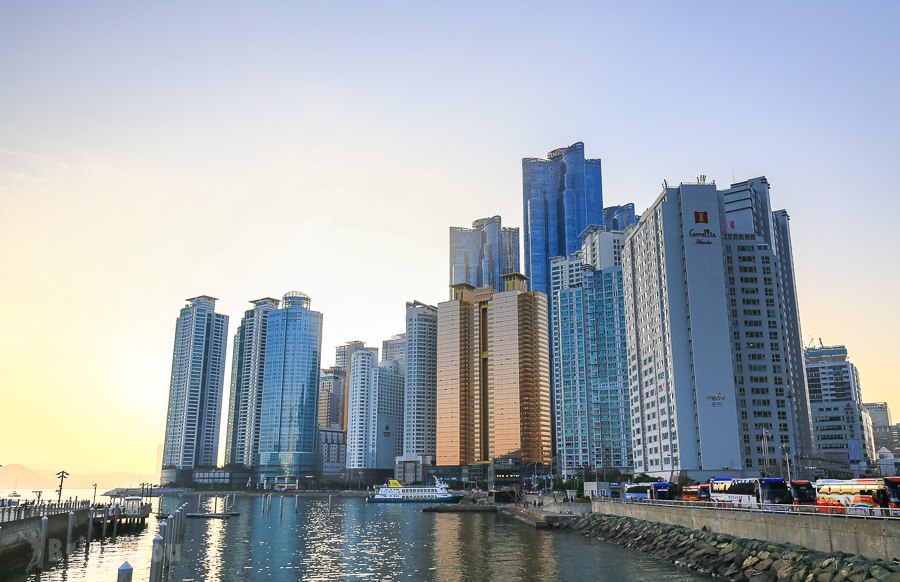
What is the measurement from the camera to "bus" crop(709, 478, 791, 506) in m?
65.6

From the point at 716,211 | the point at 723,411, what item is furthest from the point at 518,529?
the point at 716,211

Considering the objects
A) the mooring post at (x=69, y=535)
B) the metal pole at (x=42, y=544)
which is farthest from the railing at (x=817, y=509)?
the mooring post at (x=69, y=535)

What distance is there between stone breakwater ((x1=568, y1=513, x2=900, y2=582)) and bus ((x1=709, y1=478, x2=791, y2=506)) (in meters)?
5.98

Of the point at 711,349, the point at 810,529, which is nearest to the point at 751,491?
the point at 810,529

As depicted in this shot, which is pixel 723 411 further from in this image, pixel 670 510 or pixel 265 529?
pixel 265 529

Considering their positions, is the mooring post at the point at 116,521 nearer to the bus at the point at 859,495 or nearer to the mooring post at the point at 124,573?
the mooring post at the point at 124,573

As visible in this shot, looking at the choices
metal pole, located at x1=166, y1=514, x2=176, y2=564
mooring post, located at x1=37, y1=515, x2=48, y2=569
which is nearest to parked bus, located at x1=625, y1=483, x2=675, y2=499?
metal pole, located at x1=166, y1=514, x2=176, y2=564

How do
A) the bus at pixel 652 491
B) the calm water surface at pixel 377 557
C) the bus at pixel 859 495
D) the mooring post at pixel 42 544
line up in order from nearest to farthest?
the bus at pixel 859 495 → the calm water surface at pixel 377 557 → the mooring post at pixel 42 544 → the bus at pixel 652 491

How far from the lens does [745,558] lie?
167 ft

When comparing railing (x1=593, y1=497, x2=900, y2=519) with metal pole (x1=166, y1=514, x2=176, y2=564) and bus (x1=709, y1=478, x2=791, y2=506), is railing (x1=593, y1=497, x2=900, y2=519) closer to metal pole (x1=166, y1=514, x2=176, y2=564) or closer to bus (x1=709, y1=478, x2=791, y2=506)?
bus (x1=709, y1=478, x2=791, y2=506)

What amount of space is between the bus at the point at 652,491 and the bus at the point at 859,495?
4158cm

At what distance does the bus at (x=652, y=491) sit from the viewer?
96.2 metres

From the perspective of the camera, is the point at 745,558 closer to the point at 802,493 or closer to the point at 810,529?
the point at 810,529

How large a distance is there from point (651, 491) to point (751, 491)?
98.5ft
